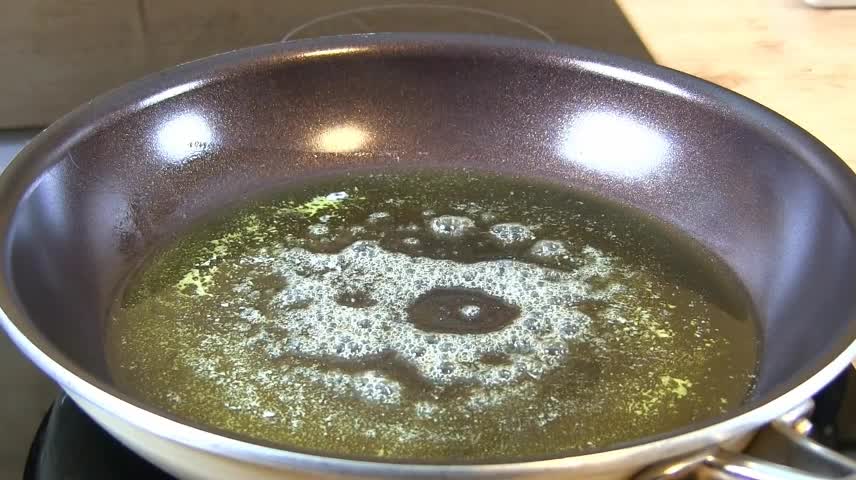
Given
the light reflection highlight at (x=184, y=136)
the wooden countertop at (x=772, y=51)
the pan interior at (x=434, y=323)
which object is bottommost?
the pan interior at (x=434, y=323)

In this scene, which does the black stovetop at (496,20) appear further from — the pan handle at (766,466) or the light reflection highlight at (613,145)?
the pan handle at (766,466)

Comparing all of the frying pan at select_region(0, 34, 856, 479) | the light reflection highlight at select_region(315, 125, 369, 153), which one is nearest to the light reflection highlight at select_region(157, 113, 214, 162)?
the frying pan at select_region(0, 34, 856, 479)

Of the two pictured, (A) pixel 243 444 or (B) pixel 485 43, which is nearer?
(A) pixel 243 444

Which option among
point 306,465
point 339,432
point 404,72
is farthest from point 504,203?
point 306,465

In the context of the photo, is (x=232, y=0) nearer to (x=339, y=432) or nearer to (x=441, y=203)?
(x=441, y=203)

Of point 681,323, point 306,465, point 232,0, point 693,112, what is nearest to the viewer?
point 306,465

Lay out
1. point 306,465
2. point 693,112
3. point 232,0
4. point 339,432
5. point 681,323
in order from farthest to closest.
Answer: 1. point 232,0
2. point 693,112
3. point 681,323
4. point 339,432
5. point 306,465

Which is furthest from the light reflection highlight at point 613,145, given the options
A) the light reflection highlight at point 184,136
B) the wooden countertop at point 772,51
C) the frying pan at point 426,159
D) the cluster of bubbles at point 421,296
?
the light reflection highlight at point 184,136
